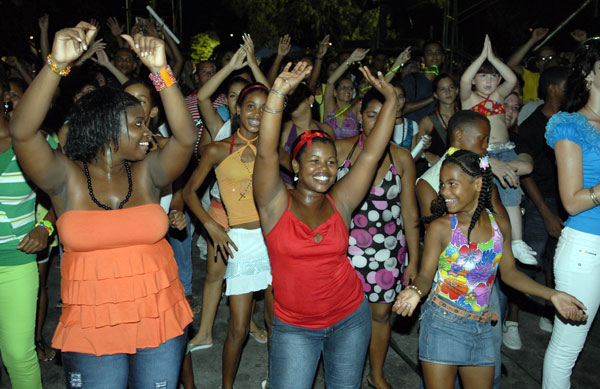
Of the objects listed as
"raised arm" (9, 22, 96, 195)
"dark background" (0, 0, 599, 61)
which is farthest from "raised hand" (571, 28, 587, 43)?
"raised arm" (9, 22, 96, 195)

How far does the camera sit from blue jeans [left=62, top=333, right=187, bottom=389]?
2488 mm

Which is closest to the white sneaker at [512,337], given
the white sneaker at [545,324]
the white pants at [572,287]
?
the white sneaker at [545,324]

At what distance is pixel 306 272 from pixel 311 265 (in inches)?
1.9

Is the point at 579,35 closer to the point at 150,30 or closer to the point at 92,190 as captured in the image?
the point at 150,30

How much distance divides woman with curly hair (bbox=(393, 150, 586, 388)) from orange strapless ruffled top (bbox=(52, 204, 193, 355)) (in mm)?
1516

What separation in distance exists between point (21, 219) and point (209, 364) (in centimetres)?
206

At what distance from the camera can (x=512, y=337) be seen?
4754mm

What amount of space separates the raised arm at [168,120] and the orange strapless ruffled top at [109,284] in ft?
0.90

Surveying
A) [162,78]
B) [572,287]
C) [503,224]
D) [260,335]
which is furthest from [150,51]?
[260,335]

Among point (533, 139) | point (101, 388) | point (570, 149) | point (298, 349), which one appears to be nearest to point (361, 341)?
point (298, 349)

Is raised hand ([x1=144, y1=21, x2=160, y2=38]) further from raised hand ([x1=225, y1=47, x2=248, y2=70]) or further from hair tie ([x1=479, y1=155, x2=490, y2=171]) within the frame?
hair tie ([x1=479, y1=155, x2=490, y2=171])

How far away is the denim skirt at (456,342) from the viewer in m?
2.94

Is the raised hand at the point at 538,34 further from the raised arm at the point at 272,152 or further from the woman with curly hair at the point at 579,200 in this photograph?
the raised arm at the point at 272,152

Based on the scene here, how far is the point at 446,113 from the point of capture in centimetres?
522
